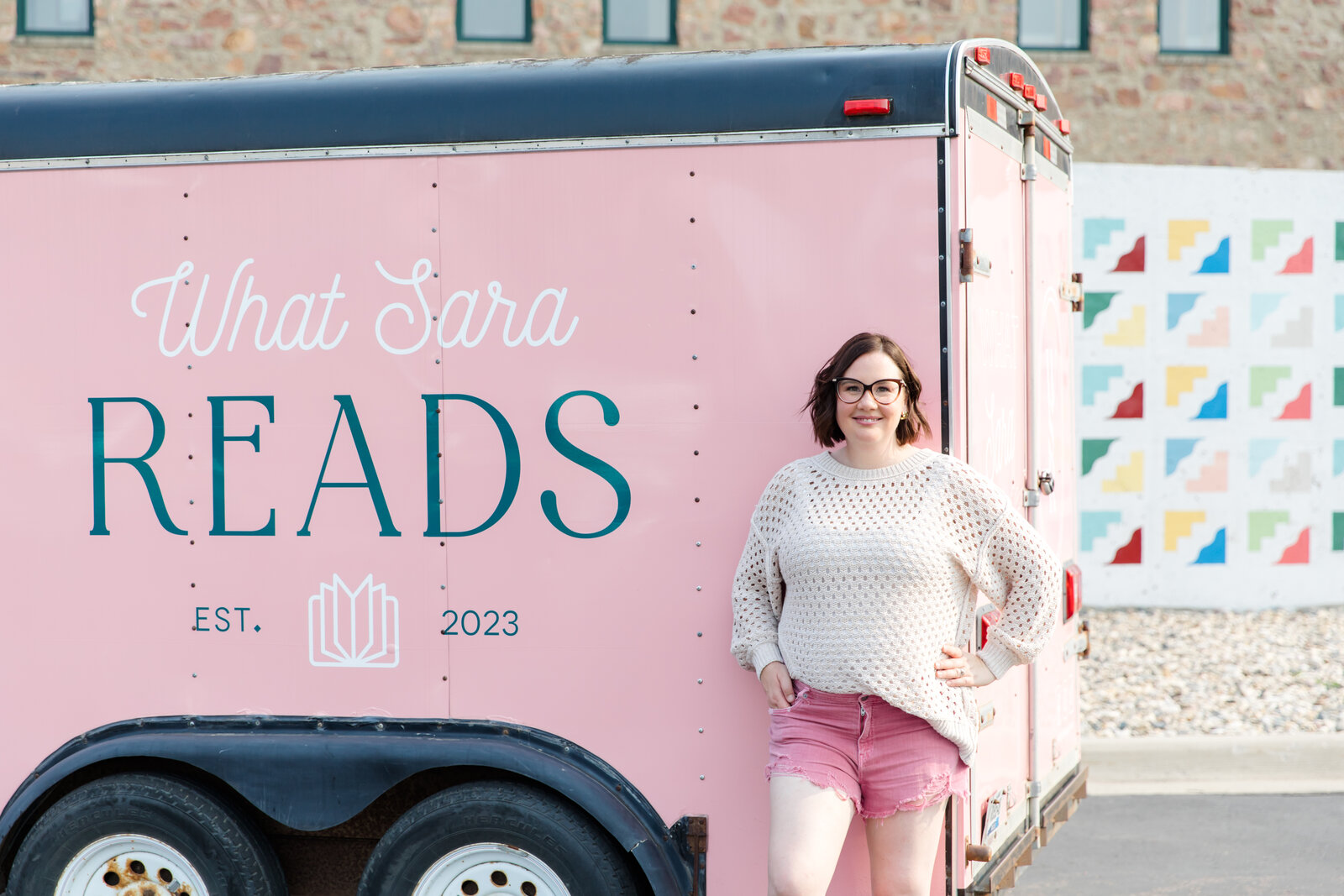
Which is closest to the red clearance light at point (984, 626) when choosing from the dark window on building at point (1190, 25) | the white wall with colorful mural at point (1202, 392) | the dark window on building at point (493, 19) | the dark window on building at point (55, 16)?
the white wall with colorful mural at point (1202, 392)

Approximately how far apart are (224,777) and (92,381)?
1115 millimetres

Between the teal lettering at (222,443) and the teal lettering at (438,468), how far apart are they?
0.42 meters

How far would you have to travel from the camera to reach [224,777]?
3.52 m

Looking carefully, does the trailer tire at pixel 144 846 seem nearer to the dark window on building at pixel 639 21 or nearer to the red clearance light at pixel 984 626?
the red clearance light at pixel 984 626

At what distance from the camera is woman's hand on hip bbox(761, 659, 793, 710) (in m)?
3.10

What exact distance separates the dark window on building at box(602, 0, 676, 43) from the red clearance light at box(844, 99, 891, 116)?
719 cm

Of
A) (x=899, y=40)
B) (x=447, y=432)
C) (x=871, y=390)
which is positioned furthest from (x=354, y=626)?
(x=899, y=40)

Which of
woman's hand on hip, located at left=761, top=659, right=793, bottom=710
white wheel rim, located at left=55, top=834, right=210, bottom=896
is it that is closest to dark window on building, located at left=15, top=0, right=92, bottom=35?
white wheel rim, located at left=55, top=834, right=210, bottom=896

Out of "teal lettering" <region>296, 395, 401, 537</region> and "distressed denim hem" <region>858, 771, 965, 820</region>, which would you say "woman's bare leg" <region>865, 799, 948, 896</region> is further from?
"teal lettering" <region>296, 395, 401, 537</region>

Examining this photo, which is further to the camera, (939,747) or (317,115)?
(317,115)

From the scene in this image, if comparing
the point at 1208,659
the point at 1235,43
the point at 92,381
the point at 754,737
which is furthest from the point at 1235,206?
the point at 92,381

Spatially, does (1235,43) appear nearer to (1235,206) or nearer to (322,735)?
(1235,206)

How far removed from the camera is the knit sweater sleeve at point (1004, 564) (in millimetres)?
3080

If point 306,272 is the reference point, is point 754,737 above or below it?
below
